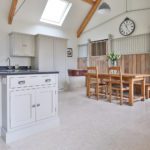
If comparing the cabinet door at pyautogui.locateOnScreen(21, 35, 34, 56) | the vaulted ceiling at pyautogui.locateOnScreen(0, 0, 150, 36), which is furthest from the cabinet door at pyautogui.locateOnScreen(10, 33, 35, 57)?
the vaulted ceiling at pyautogui.locateOnScreen(0, 0, 150, 36)

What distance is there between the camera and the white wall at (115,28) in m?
5.79

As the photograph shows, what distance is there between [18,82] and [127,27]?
205 inches

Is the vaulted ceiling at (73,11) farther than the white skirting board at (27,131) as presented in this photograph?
Yes

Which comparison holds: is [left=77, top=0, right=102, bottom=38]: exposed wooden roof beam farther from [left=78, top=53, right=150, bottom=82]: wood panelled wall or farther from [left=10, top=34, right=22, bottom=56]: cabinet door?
[left=10, top=34, right=22, bottom=56]: cabinet door

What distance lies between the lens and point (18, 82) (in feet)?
7.55

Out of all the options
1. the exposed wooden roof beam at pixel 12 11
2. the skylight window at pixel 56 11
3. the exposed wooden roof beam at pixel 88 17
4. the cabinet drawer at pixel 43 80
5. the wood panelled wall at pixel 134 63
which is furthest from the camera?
the exposed wooden roof beam at pixel 88 17

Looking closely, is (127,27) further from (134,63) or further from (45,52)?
(45,52)

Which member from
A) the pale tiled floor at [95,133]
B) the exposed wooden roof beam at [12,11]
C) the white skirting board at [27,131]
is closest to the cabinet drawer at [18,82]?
the white skirting board at [27,131]

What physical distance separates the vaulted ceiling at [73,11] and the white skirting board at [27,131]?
4531 mm

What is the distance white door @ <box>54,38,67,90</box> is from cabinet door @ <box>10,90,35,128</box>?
4101mm

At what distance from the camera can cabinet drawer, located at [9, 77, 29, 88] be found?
224 centimetres

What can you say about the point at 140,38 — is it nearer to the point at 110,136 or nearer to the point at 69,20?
the point at 69,20

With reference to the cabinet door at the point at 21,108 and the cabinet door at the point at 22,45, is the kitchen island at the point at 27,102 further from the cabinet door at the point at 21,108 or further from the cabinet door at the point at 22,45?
the cabinet door at the point at 22,45

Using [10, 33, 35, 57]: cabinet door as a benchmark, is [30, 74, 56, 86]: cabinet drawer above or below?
below
